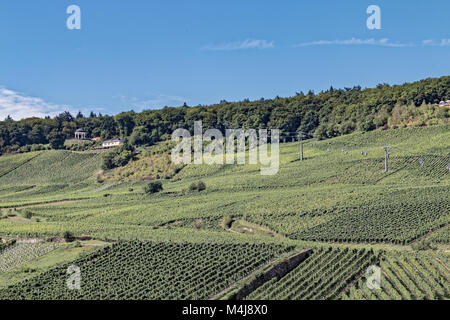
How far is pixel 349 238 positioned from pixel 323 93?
351ft

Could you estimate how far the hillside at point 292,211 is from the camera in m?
46.6

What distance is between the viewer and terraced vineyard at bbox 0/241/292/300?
43.5 m

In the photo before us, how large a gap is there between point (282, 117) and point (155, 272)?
99.2 m

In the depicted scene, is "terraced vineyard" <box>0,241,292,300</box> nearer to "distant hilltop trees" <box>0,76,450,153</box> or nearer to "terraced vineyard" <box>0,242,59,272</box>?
"terraced vineyard" <box>0,242,59,272</box>

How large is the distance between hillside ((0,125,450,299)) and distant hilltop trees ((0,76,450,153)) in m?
7.79

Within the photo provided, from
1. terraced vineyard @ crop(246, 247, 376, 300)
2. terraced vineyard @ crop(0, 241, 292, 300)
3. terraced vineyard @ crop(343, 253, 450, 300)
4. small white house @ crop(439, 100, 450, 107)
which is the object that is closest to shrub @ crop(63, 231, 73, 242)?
terraced vineyard @ crop(0, 241, 292, 300)

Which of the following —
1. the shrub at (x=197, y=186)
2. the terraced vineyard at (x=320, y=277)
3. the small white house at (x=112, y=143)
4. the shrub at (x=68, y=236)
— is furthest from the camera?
the small white house at (x=112, y=143)

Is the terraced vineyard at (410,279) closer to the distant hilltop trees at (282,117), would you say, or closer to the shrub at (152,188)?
the shrub at (152,188)

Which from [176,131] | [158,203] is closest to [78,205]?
[158,203]

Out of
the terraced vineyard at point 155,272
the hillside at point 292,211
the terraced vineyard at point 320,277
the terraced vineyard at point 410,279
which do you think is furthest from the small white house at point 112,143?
the terraced vineyard at point 410,279

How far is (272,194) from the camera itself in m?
83.1

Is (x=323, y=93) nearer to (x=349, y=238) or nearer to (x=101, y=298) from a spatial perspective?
(x=349, y=238)

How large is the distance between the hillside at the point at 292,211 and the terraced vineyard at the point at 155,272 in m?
0.23

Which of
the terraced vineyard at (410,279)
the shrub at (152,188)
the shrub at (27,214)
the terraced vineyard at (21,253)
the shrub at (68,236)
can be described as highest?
the shrub at (152,188)
